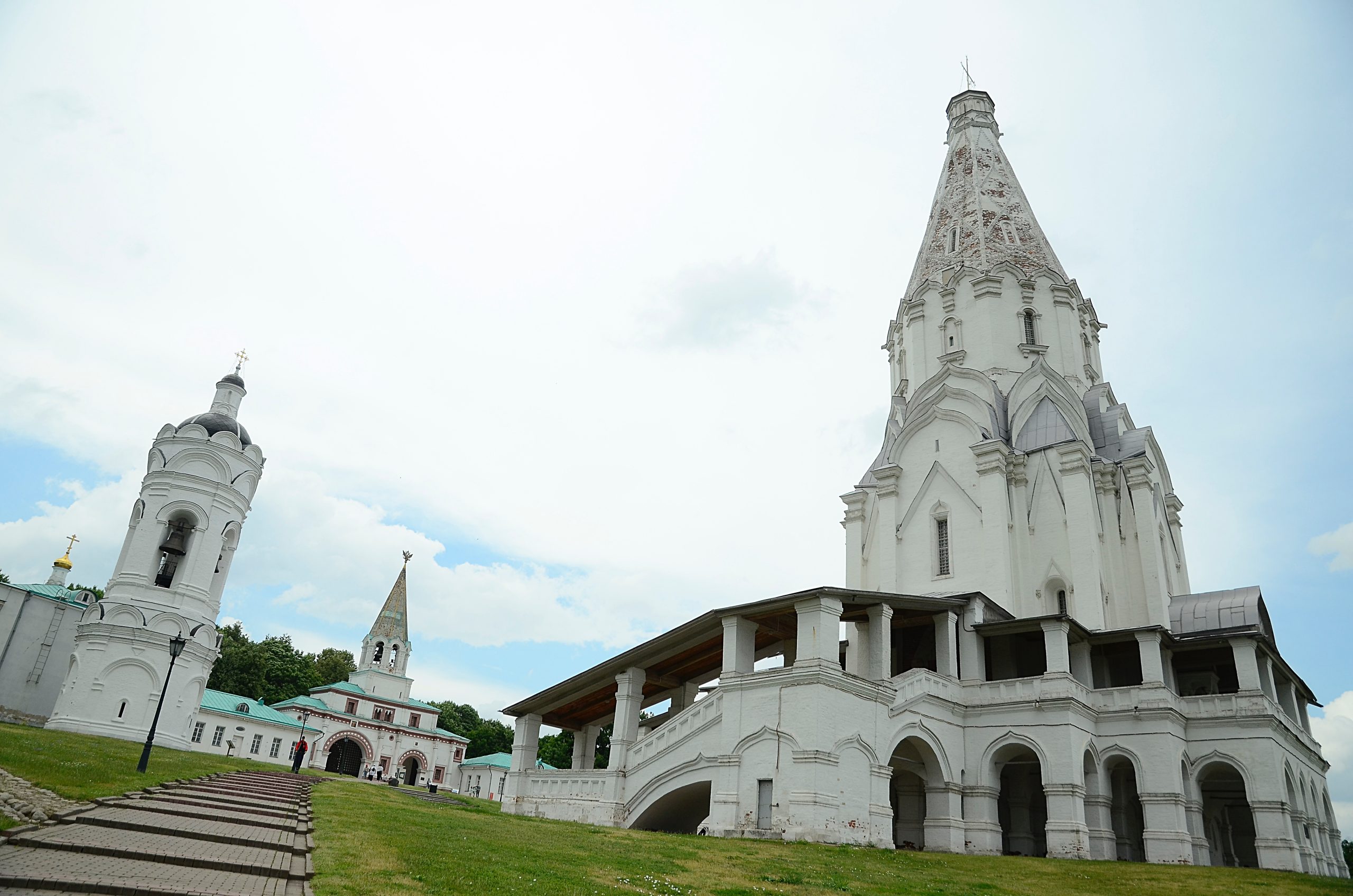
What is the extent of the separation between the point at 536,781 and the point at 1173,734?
17060mm

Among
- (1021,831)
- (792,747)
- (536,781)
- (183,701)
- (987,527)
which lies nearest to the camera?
(792,747)

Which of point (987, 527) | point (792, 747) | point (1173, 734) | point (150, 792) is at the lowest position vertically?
point (150, 792)

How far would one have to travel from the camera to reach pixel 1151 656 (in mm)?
21906

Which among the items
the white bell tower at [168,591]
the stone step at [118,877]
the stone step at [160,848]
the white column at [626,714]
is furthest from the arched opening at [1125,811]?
the white bell tower at [168,591]

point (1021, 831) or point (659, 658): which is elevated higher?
point (659, 658)

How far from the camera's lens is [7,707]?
4069 centimetres

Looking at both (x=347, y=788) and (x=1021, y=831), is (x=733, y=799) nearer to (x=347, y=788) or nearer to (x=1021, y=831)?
(x=1021, y=831)

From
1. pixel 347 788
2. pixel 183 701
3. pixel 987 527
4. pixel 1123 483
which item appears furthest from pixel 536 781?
pixel 1123 483

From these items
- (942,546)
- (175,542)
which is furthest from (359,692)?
(942,546)

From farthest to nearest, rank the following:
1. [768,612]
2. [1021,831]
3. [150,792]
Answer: [1021,831] < [768,612] < [150,792]

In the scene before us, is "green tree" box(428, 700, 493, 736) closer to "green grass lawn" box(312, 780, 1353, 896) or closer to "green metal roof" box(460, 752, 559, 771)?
"green metal roof" box(460, 752, 559, 771)

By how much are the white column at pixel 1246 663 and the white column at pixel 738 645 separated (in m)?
12.4

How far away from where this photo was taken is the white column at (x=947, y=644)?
22547mm

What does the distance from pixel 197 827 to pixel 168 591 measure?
2951cm
